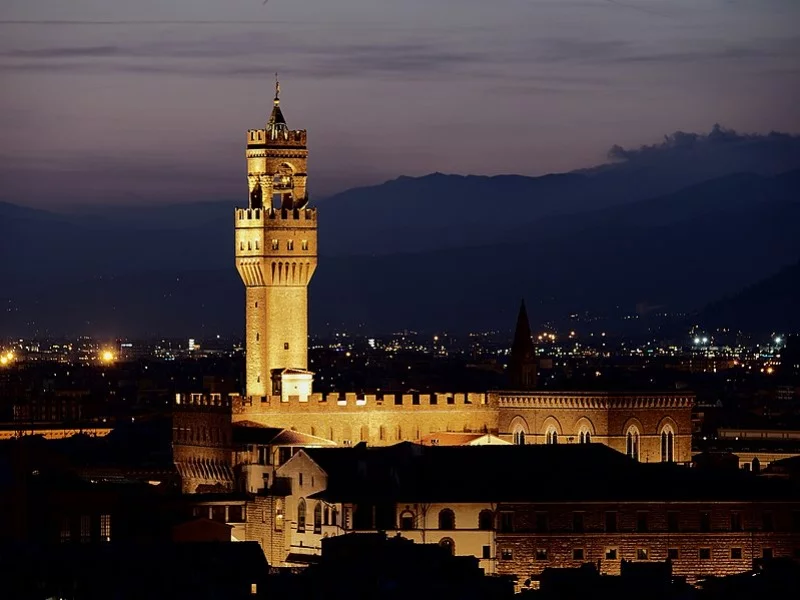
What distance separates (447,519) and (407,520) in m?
0.97

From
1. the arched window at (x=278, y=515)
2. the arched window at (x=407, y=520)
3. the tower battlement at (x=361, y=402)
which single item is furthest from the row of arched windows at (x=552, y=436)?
the arched window at (x=407, y=520)

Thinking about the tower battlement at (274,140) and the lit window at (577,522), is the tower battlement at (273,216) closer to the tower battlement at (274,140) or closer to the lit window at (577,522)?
the tower battlement at (274,140)

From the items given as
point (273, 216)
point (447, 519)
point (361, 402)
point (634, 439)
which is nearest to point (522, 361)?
point (361, 402)

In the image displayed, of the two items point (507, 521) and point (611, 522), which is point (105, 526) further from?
point (611, 522)

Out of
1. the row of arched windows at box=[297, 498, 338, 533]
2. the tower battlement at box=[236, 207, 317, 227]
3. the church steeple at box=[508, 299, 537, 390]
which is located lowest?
the row of arched windows at box=[297, 498, 338, 533]

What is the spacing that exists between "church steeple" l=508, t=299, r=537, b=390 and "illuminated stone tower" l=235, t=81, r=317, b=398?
21.0 feet

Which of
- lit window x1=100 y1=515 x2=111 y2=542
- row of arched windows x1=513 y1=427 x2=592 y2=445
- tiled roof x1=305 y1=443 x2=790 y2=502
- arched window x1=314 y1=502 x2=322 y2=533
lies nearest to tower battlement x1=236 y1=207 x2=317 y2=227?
row of arched windows x1=513 y1=427 x2=592 y2=445

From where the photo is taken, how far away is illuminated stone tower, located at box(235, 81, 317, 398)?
3942 inches

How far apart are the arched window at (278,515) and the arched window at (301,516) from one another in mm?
792

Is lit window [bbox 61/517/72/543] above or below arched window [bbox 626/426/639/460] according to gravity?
below

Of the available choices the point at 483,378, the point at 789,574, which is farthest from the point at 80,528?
the point at 483,378

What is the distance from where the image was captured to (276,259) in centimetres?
10106

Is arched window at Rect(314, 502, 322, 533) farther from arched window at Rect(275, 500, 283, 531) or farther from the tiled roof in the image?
arched window at Rect(275, 500, 283, 531)

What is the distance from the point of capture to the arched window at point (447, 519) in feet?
274
